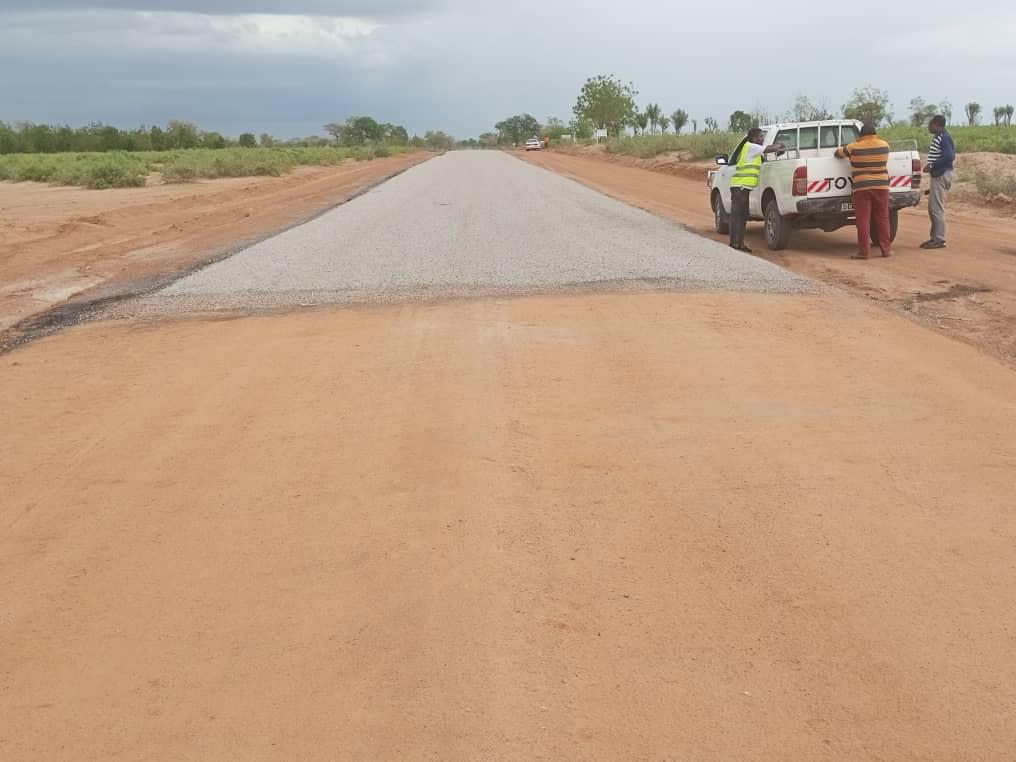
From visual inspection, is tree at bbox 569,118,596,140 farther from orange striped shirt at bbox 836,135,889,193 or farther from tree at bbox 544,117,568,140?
orange striped shirt at bbox 836,135,889,193

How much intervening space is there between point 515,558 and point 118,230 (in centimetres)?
1921

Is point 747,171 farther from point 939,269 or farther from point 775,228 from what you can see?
point 939,269

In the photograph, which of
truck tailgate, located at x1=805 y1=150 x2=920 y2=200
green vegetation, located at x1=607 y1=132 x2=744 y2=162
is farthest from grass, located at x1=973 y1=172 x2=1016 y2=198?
green vegetation, located at x1=607 y1=132 x2=744 y2=162

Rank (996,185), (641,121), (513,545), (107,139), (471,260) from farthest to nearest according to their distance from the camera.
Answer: (641,121), (107,139), (996,185), (471,260), (513,545)

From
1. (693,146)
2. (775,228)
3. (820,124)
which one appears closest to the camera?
(775,228)

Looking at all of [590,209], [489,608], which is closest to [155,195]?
[590,209]

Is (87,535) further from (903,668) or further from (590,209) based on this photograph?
(590,209)

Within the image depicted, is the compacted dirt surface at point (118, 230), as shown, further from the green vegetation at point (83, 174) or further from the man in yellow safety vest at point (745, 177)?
the man in yellow safety vest at point (745, 177)

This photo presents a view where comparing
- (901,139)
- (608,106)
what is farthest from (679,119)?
(901,139)

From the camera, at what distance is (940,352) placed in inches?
307

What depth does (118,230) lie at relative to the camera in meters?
21.0

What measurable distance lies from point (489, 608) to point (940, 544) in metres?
2.16

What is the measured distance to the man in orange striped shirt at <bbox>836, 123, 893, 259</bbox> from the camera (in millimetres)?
12820

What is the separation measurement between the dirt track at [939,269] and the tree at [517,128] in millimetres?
171395
